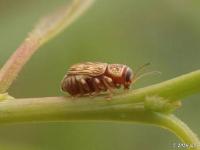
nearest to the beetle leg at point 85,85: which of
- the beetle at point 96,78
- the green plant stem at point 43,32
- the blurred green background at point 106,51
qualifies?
the beetle at point 96,78

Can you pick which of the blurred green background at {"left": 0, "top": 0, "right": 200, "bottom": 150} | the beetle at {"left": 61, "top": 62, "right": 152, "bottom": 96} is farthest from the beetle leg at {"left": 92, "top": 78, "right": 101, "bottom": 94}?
the blurred green background at {"left": 0, "top": 0, "right": 200, "bottom": 150}

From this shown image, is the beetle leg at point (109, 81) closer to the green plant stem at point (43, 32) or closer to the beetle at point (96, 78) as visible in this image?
the beetle at point (96, 78)

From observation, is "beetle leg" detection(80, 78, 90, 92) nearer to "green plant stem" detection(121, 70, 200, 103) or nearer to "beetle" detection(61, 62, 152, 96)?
"beetle" detection(61, 62, 152, 96)

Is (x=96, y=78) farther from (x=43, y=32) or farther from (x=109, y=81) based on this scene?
(x=43, y=32)

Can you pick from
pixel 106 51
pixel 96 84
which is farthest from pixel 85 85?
pixel 106 51

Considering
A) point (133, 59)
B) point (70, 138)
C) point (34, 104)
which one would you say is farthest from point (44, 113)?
point (133, 59)

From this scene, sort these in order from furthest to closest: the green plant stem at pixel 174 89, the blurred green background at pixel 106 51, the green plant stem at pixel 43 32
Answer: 1. the blurred green background at pixel 106 51
2. the green plant stem at pixel 43 32
3. the green plant stem at pixel 174 89
